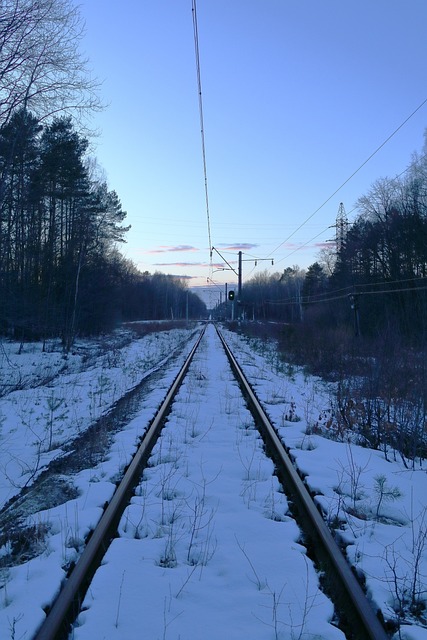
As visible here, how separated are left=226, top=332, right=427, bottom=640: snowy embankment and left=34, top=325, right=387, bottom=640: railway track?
0.68 feet

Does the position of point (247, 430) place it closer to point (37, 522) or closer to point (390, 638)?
point (37, 522)

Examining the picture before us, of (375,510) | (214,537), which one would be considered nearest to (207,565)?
(214,537)

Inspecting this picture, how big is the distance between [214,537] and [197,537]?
0.15m

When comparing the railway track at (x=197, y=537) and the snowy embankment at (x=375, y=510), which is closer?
the railway track at (x=197, y=537)

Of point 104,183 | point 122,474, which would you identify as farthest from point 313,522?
point 104,183

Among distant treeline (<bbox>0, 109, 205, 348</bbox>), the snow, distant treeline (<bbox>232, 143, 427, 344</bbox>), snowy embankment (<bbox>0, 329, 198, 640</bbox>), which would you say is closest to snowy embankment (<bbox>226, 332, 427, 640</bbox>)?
the snow

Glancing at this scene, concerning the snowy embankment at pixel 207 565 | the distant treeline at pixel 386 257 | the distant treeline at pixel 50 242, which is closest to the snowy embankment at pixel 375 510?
the snowy embankment at pixel 207 565

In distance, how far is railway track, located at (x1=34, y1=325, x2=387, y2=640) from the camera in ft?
10.1

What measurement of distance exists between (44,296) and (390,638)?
114ft

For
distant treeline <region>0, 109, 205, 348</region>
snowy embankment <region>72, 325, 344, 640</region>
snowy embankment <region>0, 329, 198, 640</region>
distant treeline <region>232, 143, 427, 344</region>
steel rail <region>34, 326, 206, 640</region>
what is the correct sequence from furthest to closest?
1. distant treeline <region>232, 143, 427, 344</region>
2. distant treeline <region>0, 109, 205, 348</region>
3. snowy embankment <region>0, 329, 198, 640</region>
4. snowy embankment <region>72, 325, 344, 640</region>
5. steel rail <region>34, 326, 206, 640</region>

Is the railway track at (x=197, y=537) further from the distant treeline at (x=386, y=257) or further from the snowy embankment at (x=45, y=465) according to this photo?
the distant treeline at (x=386, y=257)

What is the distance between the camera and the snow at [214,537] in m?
3.11

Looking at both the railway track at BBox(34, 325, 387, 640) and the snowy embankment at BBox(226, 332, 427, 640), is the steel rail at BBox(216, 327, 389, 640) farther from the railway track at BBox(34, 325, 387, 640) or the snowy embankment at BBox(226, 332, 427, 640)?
the snowy embankment at BBox(226, 332, 427, 640)

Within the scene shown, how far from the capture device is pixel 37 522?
4.68 m
